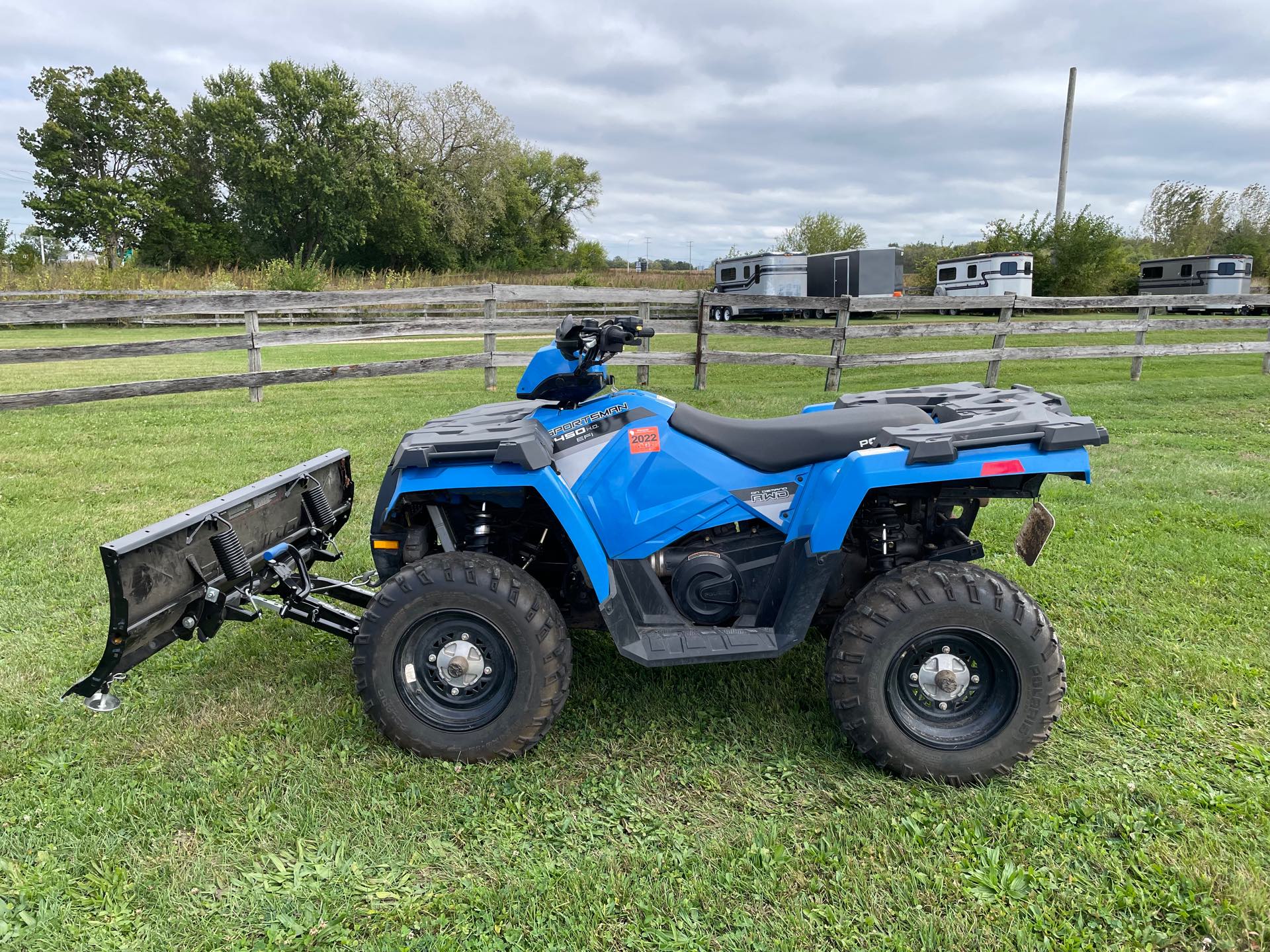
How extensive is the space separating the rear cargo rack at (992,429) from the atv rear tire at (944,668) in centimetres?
46

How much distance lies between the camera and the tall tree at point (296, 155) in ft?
161

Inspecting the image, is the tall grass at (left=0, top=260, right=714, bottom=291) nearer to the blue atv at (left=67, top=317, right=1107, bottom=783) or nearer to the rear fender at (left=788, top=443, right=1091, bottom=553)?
the blue atv at (left=67, top=317, right=1107, bottom=783)

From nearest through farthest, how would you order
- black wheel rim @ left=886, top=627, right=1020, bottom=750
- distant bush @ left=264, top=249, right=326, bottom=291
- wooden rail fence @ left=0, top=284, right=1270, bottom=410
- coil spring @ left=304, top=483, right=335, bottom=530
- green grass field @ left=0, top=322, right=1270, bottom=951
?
green grass field @ left=0, top=322, right=1270, bottom=951 < black wheel rim @ left=886, top=627, right=1020, bottom=750 < coil spring @ left=304, top=483, right=335, bottom=530 < wooden rail fence @ left=0, top=284, right=1270, bottom=410 < distant bush @ left=264, top=249, right=326, bottom=291

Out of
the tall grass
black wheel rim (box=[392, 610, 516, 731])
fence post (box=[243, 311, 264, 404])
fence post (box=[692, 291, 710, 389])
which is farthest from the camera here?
the tall grass

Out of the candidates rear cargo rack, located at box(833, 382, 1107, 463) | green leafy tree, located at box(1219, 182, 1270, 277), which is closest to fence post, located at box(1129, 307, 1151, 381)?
rear cargo rack, located at box(833, 382, 1107, 463)

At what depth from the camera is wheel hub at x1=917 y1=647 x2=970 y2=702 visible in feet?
9.46

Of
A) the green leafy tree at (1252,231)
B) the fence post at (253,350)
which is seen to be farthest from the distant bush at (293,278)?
the green leafy tree at (1252,231)

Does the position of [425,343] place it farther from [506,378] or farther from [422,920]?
[422,920]

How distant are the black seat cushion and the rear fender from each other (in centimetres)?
10

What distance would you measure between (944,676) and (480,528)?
5.91 ft

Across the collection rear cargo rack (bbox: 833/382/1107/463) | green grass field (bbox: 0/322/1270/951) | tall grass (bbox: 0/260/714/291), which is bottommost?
green grass field (bbox: 0/322/1270/951)

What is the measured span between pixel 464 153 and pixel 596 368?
5660cm

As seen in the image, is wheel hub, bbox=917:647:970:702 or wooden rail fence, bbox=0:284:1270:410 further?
wooden rail fence, bbox=0:284:1270:410

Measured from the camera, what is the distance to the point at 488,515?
3.30 metres
